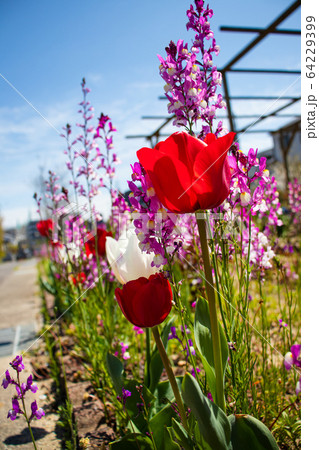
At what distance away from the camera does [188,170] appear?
57cm

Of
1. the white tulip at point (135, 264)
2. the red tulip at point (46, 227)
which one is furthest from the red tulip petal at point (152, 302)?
the red tulip at point (46, 227)

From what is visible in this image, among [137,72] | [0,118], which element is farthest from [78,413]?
[137,72]

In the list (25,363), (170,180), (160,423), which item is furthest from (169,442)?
(25,363)

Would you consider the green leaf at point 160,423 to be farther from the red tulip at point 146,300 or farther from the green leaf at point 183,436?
the red tulip at point 146,300

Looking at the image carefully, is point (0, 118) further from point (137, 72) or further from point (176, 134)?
point (176, 134)

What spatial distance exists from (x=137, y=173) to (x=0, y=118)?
633 mm

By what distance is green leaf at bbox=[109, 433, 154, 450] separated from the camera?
79cm

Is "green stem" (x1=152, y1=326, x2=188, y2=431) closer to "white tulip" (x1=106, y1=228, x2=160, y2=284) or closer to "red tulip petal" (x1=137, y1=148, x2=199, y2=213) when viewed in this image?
"white tulip" (x1=106, y1=228, x2=160, y2=284)

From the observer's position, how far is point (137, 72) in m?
0.85

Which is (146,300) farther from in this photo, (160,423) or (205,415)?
(160,423)

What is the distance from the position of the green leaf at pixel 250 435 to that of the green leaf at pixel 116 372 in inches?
13.1

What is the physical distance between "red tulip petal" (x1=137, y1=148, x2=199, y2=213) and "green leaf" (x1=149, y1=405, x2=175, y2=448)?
0.54m

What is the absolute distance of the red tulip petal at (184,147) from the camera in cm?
57

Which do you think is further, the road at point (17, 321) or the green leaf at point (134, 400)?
the road at point (17, 321)
